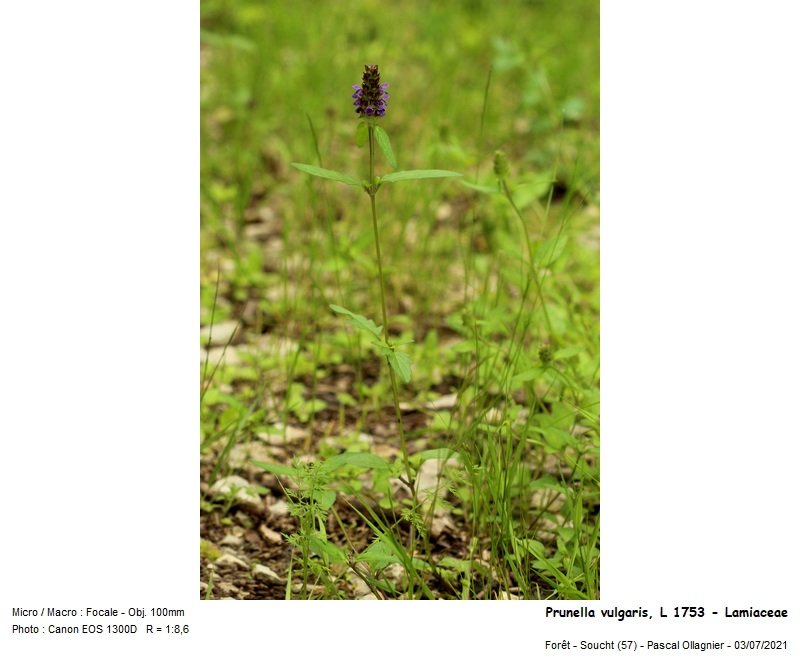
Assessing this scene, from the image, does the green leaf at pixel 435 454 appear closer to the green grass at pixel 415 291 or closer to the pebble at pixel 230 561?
the green grass at pixel 415 291

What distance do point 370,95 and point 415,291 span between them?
3.88 ft

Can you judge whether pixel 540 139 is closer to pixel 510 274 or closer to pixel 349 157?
pixel 349 157

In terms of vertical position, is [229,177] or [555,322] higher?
[229,177]

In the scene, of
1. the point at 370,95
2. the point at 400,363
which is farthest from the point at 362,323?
the point at 370,95

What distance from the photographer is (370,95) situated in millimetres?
1369

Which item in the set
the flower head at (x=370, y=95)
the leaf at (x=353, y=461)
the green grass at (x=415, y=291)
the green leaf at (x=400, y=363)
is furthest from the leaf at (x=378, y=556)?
the flower head at (x=370, y=95)

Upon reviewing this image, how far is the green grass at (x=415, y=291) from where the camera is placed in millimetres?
1628

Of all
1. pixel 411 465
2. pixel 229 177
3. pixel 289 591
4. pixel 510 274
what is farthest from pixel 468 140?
pixel 289 591

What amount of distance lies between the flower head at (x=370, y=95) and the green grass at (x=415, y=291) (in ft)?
1.27

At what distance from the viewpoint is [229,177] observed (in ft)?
9.61

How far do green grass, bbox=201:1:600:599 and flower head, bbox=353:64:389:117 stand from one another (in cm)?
39

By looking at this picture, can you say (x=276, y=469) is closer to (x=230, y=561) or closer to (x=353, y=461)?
(x=353, y=461)

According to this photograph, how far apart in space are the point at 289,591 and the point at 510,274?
86 centimetres

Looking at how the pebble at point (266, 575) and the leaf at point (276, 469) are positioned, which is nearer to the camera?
the leaf at point (276, 469)
